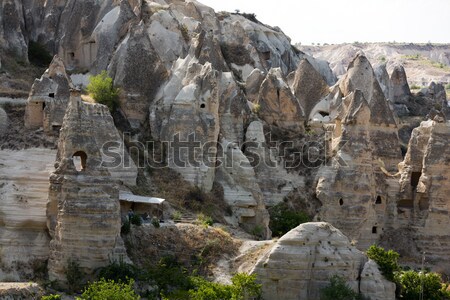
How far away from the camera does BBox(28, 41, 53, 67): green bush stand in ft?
162

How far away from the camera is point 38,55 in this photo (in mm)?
50062

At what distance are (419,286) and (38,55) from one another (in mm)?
23246

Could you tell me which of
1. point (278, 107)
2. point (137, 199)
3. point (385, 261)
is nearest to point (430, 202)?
point (278, 107)

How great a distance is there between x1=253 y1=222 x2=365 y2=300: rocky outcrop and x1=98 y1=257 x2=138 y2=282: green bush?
13.1 ft

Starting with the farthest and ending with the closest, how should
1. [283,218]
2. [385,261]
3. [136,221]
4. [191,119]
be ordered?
[283,218]
[191,119]
[136,221]
[385,261]

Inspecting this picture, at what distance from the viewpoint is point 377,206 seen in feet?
148

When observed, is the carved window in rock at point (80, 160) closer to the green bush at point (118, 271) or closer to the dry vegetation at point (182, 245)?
the dry vegetation at point (182, 245)

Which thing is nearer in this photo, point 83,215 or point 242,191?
point 83,215

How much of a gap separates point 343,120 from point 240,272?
12.6 m

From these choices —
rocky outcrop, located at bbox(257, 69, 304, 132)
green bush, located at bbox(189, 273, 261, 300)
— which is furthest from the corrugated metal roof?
rocky outcrop, located at bbox(257, 69, 304, 132)

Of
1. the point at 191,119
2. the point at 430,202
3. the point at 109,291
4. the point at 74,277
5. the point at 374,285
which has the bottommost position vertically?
the point at 374,285

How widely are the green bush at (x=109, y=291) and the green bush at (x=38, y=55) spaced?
2097 centimetres

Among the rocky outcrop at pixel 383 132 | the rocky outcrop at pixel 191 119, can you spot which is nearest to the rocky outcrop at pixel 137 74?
the rocky outcrop at pixel 191 119

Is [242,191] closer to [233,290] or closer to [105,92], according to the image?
[105,92]
